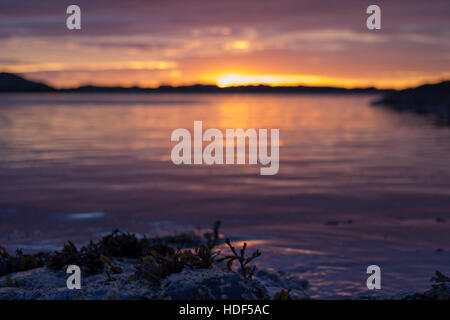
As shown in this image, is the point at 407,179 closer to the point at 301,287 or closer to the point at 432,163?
the point at 432,163

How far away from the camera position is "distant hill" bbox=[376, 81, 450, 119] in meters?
69.5

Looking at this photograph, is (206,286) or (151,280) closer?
(206,286)

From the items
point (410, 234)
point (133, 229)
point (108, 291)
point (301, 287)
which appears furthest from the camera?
point (133, 229)

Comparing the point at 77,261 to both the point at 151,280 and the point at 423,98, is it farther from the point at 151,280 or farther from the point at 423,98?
the point at 423,98

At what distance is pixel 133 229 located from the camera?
9.38 metres

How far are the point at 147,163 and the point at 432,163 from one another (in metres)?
10.9

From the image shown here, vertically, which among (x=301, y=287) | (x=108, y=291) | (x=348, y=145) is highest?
(x=348, y=145)

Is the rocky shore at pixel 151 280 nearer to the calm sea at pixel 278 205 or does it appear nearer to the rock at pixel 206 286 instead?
the rock at pixel 206 286

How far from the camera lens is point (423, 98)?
259ft
